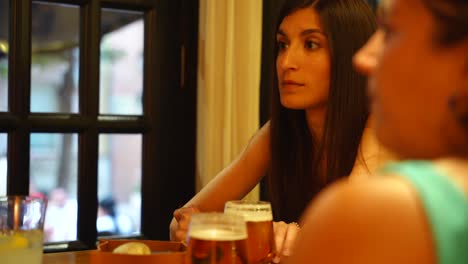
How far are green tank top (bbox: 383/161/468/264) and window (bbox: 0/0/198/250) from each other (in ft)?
6.33

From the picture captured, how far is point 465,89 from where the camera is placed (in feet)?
1.44

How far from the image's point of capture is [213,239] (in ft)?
2.98

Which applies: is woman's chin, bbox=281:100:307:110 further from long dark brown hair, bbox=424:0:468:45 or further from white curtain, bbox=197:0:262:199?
long dark brown hair, bbox=424:0:468:45

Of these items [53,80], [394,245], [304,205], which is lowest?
[304,205]

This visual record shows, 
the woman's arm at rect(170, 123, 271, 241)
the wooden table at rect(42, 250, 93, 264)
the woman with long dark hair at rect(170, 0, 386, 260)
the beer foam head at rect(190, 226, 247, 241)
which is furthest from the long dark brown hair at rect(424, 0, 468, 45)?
the woman's arm at rect(170, 123, 271, 241)

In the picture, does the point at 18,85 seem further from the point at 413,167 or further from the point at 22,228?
the point at 413,167

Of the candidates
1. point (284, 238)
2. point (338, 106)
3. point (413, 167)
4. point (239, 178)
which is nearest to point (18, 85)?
point (239, 178)

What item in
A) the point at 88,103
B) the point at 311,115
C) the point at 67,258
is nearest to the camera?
the point at 67,258

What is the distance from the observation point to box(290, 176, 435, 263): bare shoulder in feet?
1.36

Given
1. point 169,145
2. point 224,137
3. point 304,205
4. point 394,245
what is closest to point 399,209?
point 394,245

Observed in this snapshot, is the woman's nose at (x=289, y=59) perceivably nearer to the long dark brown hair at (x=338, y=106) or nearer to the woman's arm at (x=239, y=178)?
the long dark brown hair at (x=338, y=106)

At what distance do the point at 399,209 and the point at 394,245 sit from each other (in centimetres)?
3

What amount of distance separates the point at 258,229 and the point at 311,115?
2.79 ft

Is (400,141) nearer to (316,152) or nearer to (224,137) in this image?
(316,152)
